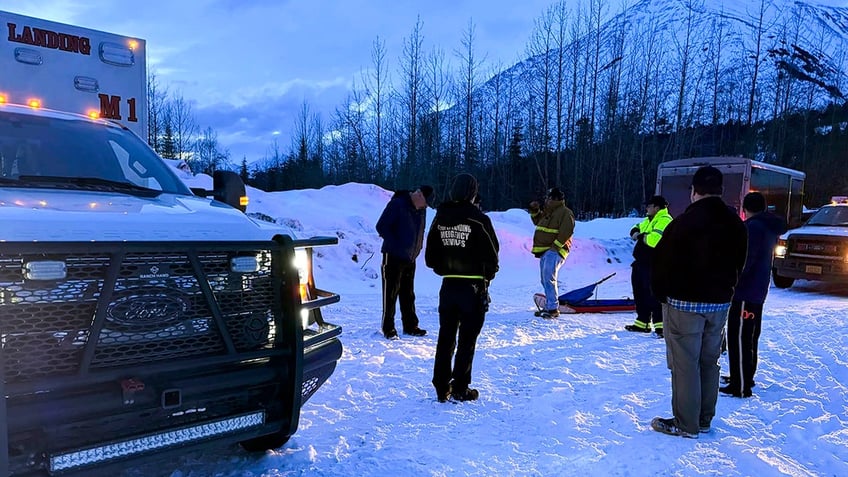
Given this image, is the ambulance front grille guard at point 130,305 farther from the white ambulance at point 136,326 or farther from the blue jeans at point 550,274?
the blue jeans at point 550,274

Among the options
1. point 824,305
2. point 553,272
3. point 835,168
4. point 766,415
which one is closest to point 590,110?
point 835,168

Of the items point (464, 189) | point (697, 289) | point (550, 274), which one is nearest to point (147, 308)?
point (464, 189)

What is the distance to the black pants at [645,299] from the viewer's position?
7027 mm

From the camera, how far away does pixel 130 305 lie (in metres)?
2.27

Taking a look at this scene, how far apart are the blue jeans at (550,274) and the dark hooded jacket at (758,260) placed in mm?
3412

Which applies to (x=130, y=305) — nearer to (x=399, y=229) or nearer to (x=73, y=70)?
(x=399, y=229)

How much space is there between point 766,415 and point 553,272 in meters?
3.88

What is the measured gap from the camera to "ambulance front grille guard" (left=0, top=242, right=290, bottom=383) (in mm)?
1997

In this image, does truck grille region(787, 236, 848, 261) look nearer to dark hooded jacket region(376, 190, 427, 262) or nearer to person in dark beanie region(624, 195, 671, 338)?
person in dark beanie region(624, 195, 671, 338)

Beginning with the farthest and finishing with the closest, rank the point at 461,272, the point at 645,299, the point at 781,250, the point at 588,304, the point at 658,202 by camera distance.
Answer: the point at 781,250
the point at 588,304
the point at 645,299
the point at 658,202
the point at 461,272

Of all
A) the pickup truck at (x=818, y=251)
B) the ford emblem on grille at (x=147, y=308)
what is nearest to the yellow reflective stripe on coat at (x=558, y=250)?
the pickup truck at (x=818, y=251)

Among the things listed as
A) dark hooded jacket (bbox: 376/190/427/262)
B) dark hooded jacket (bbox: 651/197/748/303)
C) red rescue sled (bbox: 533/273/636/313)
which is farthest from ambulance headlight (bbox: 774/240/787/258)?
dark hooded jacket (bbox: 651/197/748/303)

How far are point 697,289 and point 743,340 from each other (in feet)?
4.63

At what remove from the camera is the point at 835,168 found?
36.1m
